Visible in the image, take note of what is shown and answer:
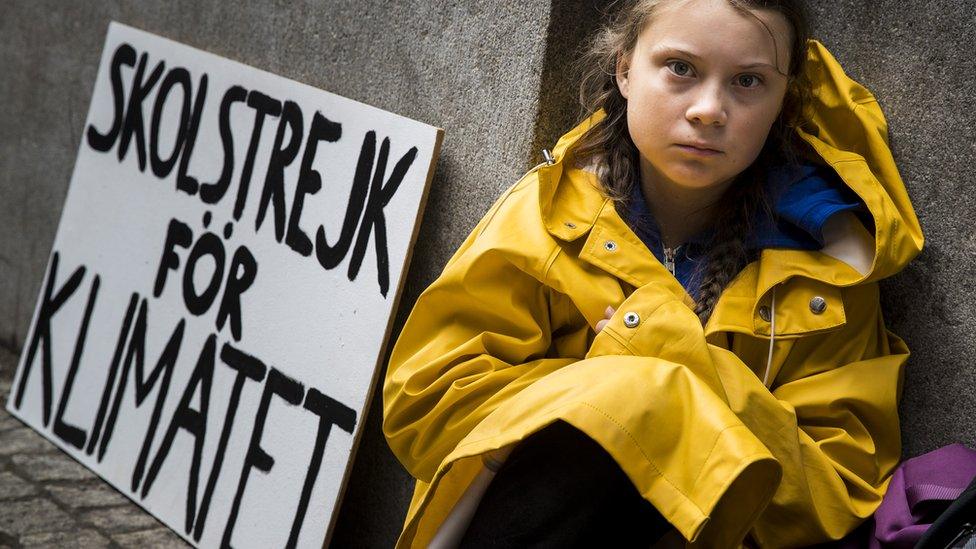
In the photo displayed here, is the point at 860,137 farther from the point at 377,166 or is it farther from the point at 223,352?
the point at 223,352

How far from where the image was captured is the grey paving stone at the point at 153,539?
126 inches

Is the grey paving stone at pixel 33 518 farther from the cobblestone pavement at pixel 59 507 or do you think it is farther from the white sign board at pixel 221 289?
the white sign board at pixel 221 289

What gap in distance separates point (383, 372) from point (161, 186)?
1.10 meters

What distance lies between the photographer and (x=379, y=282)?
291 centimetres

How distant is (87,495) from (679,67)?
2.31 m

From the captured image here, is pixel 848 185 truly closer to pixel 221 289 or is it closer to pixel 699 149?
pixel 699 149

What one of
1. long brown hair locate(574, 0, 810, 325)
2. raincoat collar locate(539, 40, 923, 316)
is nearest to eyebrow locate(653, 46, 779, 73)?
long brown hair locate(574, 0, 810, 325)

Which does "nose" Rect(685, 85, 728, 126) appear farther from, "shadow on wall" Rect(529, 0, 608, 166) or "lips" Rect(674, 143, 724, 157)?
"shadow on wall" Rect(529, 0, 608, 166)

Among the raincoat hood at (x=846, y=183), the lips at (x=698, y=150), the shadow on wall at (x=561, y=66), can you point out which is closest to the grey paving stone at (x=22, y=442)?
the shadow on wall at (x=561, y=66)

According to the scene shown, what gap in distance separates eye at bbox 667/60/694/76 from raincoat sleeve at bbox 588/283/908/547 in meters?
0.45

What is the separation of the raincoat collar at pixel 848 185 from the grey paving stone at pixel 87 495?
6.25 feet

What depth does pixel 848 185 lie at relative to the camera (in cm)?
223

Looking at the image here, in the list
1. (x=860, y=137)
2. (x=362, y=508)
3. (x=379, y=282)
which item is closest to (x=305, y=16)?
(x=379, y=282)

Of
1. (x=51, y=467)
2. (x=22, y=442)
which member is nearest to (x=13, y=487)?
(x=51, y=467)
